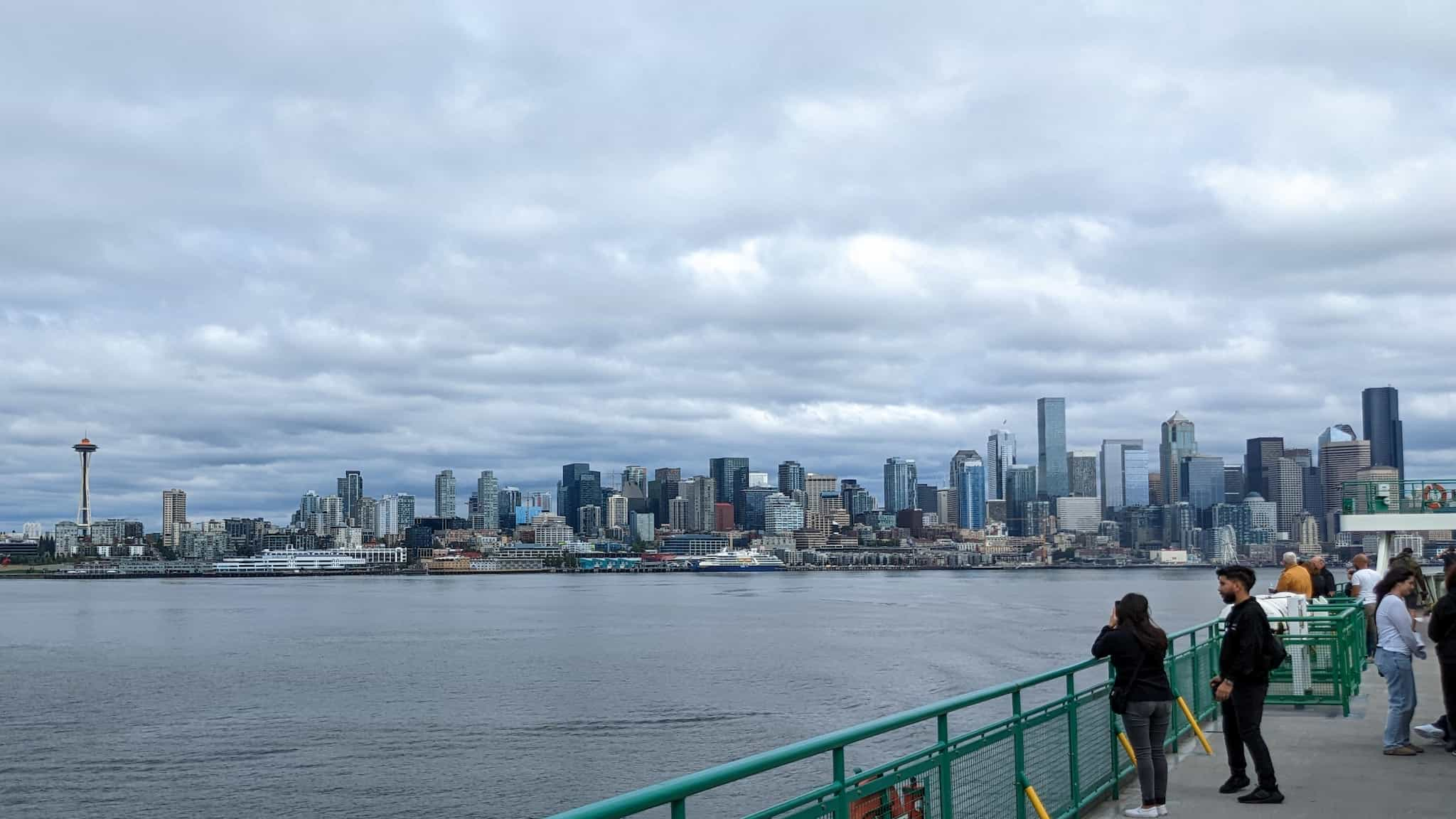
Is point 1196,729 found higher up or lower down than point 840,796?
lower down

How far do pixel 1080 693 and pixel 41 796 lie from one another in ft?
89.3

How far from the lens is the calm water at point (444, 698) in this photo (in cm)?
2942

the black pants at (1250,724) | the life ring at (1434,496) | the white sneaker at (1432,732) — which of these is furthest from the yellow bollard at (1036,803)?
the life ring at (1434,496)

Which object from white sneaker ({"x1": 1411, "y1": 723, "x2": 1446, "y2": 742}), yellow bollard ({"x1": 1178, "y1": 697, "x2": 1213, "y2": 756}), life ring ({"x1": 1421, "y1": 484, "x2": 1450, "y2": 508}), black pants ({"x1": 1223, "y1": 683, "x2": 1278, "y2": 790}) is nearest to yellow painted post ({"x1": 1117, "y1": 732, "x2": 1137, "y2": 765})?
black pants ({"x1": 1223, "y1": 683, "x2": 1278, "y2": 790})

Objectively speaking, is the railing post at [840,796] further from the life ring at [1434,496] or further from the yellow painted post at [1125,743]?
the life ring at [1434,496]

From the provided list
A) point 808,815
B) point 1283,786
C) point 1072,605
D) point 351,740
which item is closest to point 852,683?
point 351,740

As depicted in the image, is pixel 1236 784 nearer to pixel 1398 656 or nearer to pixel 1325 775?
pixel 1325 775

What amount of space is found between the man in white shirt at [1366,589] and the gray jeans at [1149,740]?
946 centimetres

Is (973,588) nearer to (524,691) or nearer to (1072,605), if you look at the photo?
(1072,605)

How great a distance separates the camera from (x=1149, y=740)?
372 inches

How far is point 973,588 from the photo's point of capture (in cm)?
17425

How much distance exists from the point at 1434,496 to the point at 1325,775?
22488 mm

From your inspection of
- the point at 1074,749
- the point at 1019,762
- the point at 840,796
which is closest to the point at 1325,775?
the point at 1074,749

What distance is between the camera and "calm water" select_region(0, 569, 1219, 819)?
29.4m
